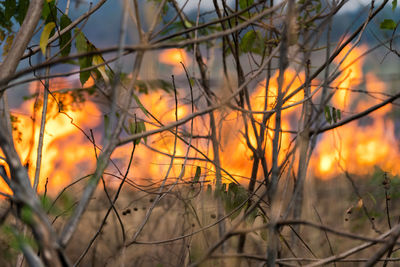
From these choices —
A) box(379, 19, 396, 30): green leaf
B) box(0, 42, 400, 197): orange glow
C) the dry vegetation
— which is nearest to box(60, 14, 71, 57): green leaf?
the dry vegetation

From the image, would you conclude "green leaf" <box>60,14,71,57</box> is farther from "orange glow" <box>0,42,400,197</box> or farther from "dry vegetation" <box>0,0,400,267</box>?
"orange glow" <box>0,42,400,197</box>

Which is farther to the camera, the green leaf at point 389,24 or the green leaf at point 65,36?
the green leaf at point 389,24

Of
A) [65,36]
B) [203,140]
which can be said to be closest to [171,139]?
[203,140]

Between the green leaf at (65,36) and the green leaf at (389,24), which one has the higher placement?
the green leaf at (389,24)

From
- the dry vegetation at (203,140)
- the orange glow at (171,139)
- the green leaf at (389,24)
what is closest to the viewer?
the dry vegetation at (203,140)

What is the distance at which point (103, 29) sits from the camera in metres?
1.77

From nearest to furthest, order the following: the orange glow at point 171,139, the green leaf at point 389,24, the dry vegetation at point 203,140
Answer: the dry vegetation at point 203,140 → the green leaf at point 389,24 → the orange glow at point 171,139

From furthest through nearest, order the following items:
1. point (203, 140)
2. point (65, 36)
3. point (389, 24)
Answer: point (203, 140)
point (389, 24)
point (65, 36)

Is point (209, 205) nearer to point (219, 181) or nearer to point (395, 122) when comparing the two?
point (219, 181)

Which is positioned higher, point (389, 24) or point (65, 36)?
point (389, 24)

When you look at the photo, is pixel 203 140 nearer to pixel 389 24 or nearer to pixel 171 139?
pixel 171 139

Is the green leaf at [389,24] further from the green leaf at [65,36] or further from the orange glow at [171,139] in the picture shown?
the green leaf at [65,36]

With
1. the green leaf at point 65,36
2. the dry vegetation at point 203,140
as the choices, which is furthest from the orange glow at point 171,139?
the green leaf at point 65,36

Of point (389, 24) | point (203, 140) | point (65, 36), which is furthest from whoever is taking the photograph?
point (203, 140)
